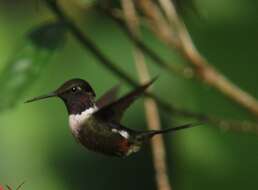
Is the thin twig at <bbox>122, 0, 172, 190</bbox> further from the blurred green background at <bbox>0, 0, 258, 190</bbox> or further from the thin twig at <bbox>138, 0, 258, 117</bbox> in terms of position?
the blurred green background at <bbox>0, 0, 258, 190</bbox>

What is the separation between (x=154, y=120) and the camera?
2197mm

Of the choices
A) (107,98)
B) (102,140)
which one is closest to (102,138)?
(102,140)

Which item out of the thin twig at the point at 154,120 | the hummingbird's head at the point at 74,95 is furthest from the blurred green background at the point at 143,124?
the hummingbird's head at the point at 74,95

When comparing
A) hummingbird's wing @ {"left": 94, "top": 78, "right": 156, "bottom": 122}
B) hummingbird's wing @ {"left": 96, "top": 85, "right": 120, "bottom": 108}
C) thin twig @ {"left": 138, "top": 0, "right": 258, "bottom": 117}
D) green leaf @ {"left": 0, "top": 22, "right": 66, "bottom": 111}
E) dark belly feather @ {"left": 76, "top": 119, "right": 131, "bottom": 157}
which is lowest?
dark belly feather @ {"left": 76, "top": 119, "right": 131, "bottom": 157}

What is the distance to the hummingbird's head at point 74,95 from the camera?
1.45 meters

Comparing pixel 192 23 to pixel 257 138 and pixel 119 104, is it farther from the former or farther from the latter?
pixel 119 104

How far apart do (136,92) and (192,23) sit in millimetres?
2026

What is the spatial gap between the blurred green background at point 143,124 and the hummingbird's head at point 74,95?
5.78ft

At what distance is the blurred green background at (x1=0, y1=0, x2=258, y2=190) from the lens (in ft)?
11.0

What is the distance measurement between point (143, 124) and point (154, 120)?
133 cm

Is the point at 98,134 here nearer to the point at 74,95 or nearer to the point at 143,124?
the point at 74,95

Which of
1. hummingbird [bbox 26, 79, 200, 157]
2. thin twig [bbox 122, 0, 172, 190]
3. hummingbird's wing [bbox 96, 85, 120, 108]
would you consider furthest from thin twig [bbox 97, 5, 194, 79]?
hummingbird [bbox 26, 79, 200, 157]

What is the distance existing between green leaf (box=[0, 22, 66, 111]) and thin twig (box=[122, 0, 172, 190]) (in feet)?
0.76

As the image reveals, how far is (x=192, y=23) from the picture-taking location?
11.5 feet
